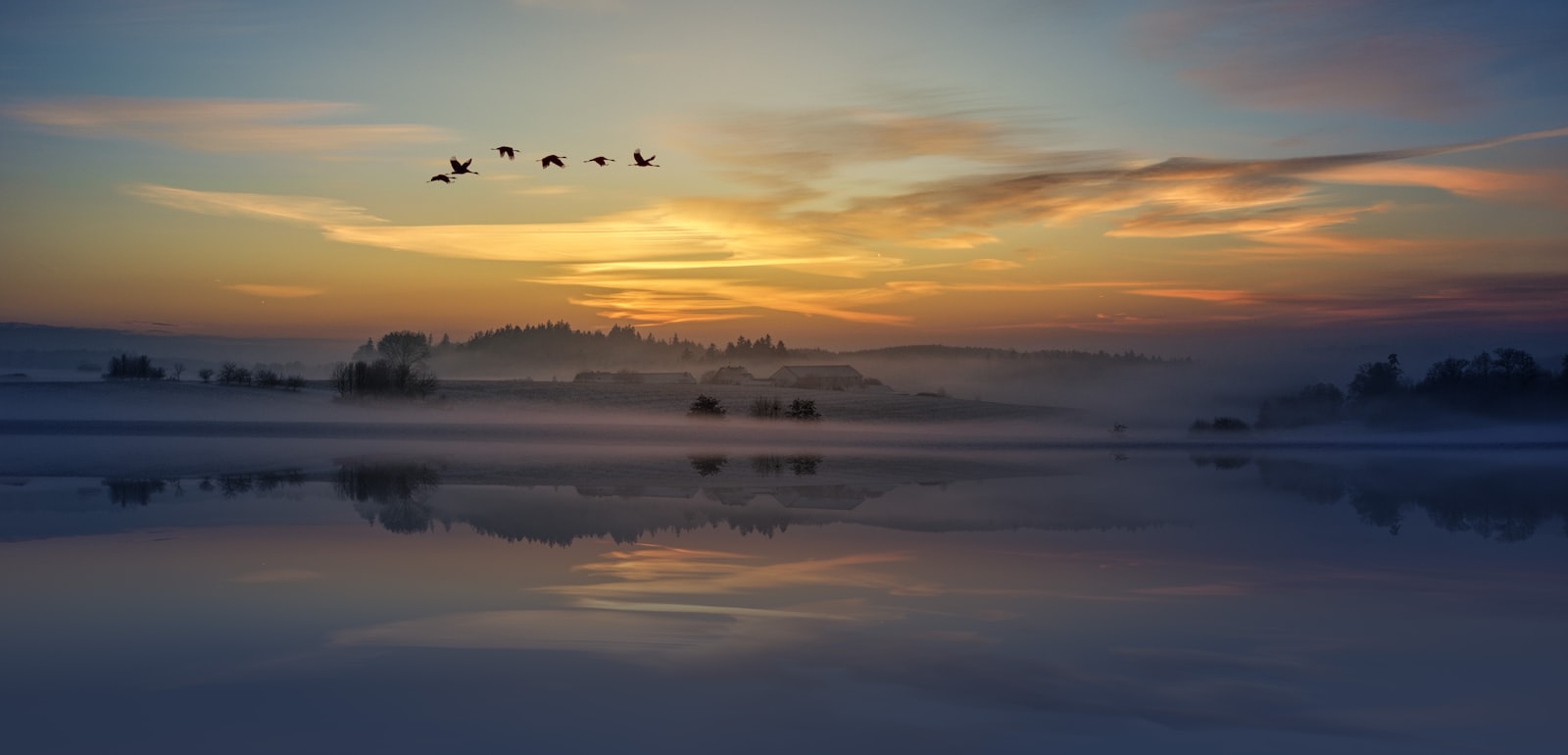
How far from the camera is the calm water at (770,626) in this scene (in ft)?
29.3

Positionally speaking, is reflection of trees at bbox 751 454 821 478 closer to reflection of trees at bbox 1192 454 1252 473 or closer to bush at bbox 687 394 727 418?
reflection of trees at bbox 1192 454 1252 473

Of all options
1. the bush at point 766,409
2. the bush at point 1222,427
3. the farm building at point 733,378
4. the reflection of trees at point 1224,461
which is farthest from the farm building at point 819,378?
the reflection of trees at point 1224,461

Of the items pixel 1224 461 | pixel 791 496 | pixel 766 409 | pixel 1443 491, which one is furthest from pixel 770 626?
pixel 766 409

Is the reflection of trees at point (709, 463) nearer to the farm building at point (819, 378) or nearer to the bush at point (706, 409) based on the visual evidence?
the bush at point (706, 409)

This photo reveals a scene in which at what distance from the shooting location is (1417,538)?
2002cm

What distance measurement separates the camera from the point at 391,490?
2617 centimetres

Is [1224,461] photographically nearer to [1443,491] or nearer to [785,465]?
[1443,491]

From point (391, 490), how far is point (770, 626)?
16535mm

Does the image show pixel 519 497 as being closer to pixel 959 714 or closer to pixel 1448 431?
pixel 959 714

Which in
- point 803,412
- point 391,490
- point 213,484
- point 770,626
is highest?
point 803,412

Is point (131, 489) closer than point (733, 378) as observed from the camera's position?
Yes

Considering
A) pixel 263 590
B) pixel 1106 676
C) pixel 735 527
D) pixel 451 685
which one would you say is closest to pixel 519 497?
pixel 735 527

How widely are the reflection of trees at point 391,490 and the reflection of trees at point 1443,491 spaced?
723 inches

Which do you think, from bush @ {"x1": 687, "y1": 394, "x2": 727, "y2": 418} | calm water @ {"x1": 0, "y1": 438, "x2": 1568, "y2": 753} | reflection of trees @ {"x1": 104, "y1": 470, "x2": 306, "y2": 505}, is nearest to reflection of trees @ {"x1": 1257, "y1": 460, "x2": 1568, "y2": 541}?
calm water @ {"x1": 0, "y1": 438, "x2": 1568, "y2": 753}
